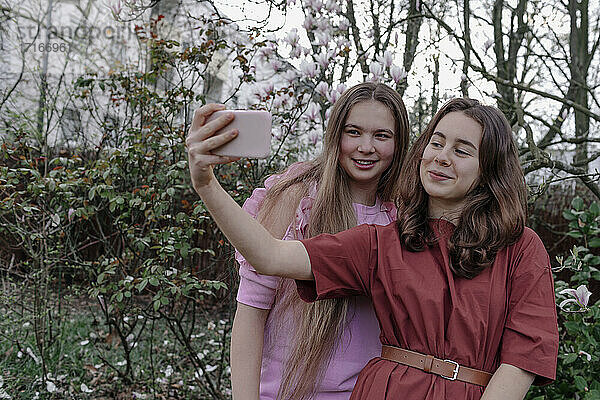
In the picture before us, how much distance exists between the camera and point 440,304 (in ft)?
4.72

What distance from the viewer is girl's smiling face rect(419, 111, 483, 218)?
5.02 ft

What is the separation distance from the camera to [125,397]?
3.77 meters

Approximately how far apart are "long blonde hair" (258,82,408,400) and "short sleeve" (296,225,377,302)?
0.43ft

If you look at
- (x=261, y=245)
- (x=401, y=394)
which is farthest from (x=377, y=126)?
(x=401, y=394)

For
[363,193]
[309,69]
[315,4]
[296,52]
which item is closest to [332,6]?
[315,4]

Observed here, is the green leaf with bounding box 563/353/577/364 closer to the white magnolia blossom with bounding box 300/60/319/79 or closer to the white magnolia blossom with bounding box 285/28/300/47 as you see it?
the white magnolia blossom with bounding box 300/60/319/79

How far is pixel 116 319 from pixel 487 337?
111 inches

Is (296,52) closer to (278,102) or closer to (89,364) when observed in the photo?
(278,102)

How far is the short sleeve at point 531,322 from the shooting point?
1.37 meters

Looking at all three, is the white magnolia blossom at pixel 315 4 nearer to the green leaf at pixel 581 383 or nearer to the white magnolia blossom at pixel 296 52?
the white magnolia blossom at pixel 296 52

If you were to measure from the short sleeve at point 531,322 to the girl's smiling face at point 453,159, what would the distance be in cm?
23

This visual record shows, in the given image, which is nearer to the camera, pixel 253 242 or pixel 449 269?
pixel 253 242

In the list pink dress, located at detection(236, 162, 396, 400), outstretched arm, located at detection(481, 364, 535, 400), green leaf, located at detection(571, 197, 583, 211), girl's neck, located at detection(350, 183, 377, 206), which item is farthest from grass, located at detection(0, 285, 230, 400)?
outstretched arm, located at detection(481, 364, 535, 400)

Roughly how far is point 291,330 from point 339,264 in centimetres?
30
